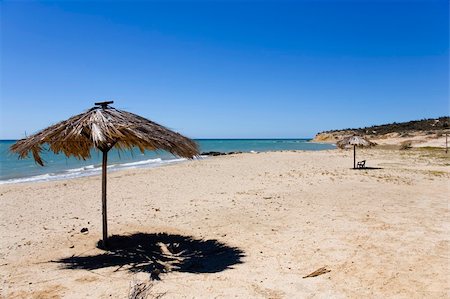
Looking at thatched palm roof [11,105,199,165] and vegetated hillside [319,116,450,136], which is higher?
vegetated hillside [319,116,450,136]

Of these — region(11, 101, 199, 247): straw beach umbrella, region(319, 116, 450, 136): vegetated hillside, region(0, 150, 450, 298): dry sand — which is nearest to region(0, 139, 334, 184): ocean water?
region(11, 101, 199, 247): straw beach umbrella

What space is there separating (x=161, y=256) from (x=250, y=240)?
1.62 metres

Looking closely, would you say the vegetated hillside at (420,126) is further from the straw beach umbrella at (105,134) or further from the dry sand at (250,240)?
the straw beach umbrella at (105,134)

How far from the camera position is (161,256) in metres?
5.31

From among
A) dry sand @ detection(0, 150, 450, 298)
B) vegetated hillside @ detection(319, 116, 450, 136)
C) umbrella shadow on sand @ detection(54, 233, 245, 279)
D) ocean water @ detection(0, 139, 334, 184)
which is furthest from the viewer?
vegetated hillside @ detection(319, 116, 450, 136)

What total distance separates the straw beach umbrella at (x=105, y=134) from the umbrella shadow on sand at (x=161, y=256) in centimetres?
49

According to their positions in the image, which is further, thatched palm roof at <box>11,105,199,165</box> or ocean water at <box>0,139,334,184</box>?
ocean water at <box>0,139,334,184</box>

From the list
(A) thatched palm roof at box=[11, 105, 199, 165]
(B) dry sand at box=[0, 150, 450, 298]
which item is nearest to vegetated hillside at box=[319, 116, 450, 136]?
(B) dry sand at box=[0, 150, 450, 298]

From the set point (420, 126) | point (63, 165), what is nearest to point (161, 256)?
point (63, 165)

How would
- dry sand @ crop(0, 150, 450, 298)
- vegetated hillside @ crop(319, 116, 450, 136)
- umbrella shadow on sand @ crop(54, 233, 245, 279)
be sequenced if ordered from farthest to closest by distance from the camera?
vegetated hillside @ crop(319, 116, 450, 136) → umbrella shadow on sand @ crop(54, 233, 245, 279) → dry sand @ crop(0, 150, 450, 298)

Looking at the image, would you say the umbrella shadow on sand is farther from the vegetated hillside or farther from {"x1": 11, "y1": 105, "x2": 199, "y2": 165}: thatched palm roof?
the vegetated hillside

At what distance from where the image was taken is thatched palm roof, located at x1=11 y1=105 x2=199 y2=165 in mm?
4871

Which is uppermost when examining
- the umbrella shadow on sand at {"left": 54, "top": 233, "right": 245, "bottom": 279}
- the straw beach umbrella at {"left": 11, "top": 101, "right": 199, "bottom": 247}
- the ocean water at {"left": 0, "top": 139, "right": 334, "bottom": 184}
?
the straw beach umbrella at {"left": 11, "top": 101, "right": 199, "bottom": 247}

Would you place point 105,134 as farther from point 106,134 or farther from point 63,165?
point 63,165
